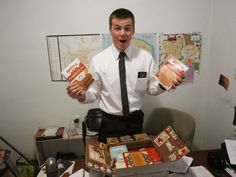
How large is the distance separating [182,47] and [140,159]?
1595 millimetres

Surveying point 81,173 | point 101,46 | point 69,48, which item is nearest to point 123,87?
point 81,173

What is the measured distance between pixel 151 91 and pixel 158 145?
65 centimetres

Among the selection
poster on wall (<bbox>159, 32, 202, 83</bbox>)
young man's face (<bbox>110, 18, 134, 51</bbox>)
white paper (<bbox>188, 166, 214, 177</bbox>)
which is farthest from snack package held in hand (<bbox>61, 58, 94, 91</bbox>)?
poster on wall (<bbox>159, 32, 202, 83</bbox>)

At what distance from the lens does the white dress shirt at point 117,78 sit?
5.20 feet

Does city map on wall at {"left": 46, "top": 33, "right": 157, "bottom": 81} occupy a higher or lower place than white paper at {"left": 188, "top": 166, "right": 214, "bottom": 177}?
higher

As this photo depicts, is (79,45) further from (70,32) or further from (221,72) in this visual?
(221,72)

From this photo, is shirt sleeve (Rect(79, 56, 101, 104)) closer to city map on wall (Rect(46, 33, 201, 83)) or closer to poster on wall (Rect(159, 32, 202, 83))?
city map on wall (Rect(46, 33, 201, 83))

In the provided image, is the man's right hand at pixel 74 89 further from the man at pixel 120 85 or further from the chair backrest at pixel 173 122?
the chair backrest at pixel 173 122

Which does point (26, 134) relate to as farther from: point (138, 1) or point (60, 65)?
point (138, 1)

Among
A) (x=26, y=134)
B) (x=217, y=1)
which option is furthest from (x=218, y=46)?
(x=26, y=134)

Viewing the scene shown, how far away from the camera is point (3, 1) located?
2010 mm

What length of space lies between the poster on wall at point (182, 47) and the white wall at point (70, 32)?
6cm

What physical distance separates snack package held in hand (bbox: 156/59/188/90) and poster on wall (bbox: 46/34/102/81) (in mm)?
1056

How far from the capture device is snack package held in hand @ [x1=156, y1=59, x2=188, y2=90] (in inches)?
48.4
